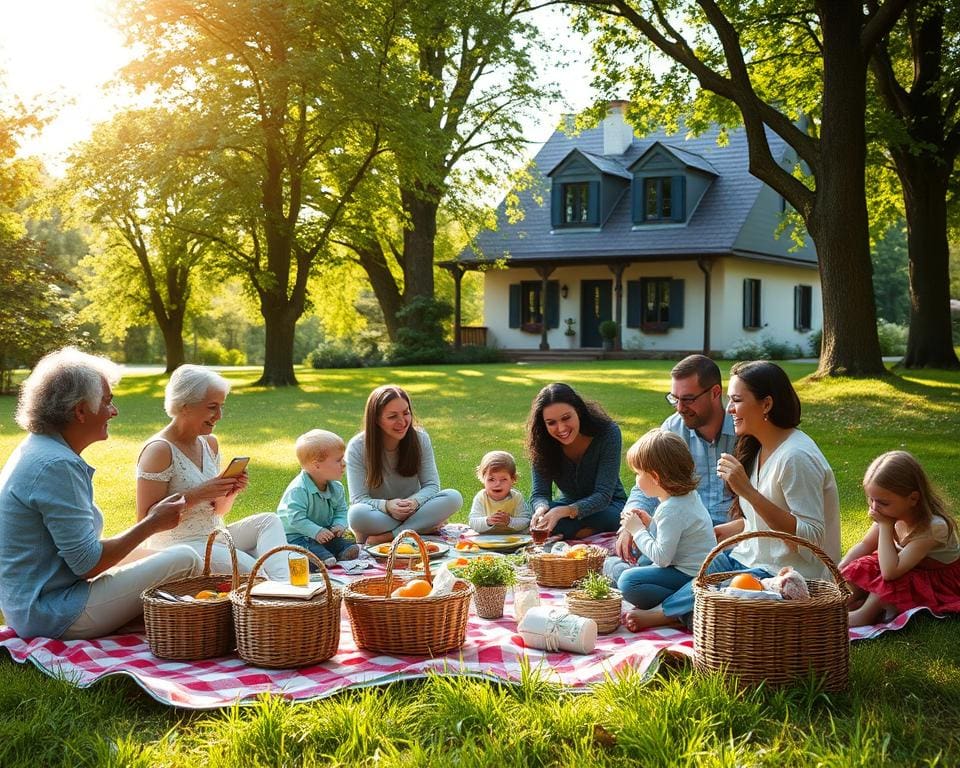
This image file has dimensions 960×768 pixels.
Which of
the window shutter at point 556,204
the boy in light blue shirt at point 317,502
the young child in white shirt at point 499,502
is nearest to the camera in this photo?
the boy in light blue shirt at point 317,502

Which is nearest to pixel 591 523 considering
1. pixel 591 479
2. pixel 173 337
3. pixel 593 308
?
pixel 591 479

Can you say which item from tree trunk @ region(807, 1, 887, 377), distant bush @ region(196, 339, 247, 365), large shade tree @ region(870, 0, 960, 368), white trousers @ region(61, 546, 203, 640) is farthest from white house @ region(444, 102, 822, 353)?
white trousers @ region(61, 546, 203, 640)

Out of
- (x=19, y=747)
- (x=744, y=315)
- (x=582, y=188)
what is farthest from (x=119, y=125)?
(x=19, y=747)

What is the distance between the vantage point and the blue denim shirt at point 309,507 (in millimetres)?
6750

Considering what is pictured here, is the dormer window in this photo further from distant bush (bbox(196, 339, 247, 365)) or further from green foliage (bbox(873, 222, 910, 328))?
distant bush (bbox(196, 339, 247, 365))

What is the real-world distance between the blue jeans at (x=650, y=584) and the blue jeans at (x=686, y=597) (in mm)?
70

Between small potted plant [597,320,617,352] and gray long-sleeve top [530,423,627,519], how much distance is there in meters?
23.4

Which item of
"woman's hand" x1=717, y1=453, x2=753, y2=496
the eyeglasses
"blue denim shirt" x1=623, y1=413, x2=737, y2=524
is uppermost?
→ the eyeglasses

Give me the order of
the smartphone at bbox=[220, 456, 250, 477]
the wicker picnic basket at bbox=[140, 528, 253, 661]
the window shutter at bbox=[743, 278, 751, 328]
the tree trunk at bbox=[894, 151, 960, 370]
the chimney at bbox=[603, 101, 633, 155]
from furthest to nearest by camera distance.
→ the chimney at bbox=[603, 101, 633, 155] → the window shutter at bbox=[743, 278, 751, 328] → the tree trunk at bbox=[894, 151, 960, 370] → the smartphone at bbox=[220, 456, 250, 477] → the wicker picnic basket at bbox=[140, 528, 253, 661]

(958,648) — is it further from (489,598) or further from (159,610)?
(159,610)

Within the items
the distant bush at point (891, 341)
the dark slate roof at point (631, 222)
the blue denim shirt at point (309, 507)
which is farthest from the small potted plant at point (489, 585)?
the distant bush at point (891, 341)

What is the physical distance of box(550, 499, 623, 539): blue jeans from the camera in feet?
23.1

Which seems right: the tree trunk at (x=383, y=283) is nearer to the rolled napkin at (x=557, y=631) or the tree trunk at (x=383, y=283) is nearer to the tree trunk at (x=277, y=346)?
the tree trunk at (x=277, y=346)

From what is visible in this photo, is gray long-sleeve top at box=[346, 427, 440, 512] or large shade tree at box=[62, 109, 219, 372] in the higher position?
large shade tree at box=[62, 109, 219, 372]
